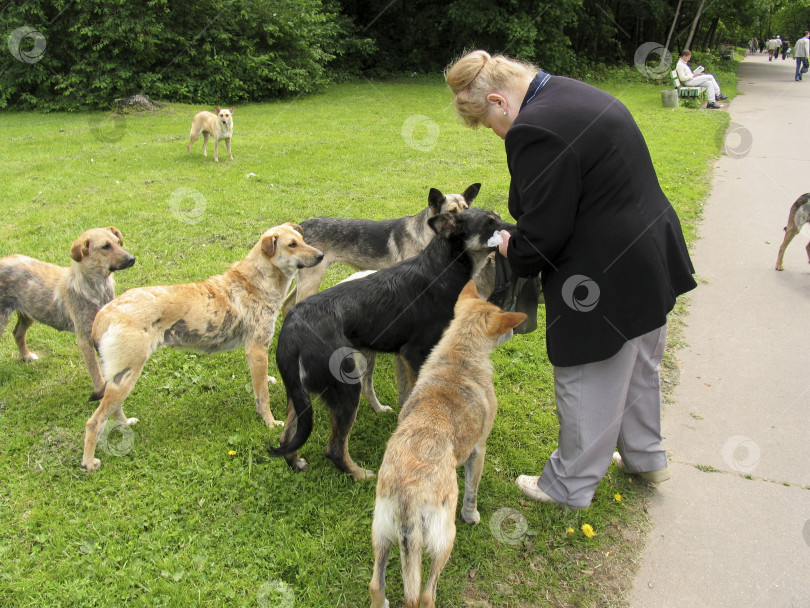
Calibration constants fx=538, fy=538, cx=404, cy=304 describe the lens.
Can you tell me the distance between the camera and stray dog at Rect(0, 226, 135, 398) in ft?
15.1

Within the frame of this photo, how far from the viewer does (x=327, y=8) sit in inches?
998

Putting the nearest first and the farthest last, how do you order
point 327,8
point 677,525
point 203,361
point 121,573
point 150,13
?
point 121,573 < point 677,525 < point 203,361 < point 150,13 < point 327,8

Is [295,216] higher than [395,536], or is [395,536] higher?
[395,536]

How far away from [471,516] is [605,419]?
41.1 inches

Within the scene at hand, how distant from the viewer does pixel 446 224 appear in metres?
3.98

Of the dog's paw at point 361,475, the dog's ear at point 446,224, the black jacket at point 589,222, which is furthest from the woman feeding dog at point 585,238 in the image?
the dog's paw at point 361,475

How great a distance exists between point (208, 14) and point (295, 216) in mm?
16405

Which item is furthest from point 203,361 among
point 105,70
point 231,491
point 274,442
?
point 105,70

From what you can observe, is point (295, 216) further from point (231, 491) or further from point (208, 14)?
point (208, 14)

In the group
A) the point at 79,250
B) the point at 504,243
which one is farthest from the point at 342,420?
the point at 79,250

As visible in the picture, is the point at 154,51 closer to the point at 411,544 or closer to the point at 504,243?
the point at 504,243

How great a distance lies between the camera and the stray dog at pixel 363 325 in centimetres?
346

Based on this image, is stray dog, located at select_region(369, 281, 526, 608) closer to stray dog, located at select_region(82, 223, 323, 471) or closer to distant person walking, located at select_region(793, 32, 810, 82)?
stray dog, located at select_region(82, 223, 323, 471)

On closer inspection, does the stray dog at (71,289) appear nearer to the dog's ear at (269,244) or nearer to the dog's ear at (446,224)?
the dog's ear at (269,244)
